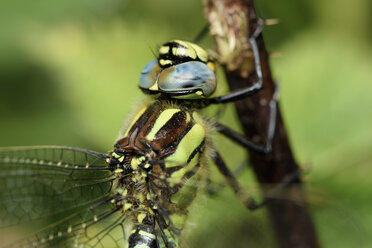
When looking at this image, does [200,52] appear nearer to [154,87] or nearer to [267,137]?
[154,87]

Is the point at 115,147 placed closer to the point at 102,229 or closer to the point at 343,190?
the point at 102,229

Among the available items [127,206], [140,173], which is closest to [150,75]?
[140,173]

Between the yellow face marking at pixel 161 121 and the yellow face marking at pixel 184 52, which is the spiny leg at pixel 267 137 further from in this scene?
the yellow face marking at pixel 184 52

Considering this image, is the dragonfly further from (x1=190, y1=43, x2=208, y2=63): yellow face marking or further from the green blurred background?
the green blurred background

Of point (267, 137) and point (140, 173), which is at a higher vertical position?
point (140, 173)

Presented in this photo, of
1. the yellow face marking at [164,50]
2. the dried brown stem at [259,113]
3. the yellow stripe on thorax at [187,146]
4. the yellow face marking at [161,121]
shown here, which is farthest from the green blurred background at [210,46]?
the yellow face marking at [164,50]

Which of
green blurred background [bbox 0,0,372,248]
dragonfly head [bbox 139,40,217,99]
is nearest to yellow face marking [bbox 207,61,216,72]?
dragonfly head [bbox 139,40,217,99]

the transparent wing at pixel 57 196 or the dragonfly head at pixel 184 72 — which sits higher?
the dragonfly head at pixel 184 72
